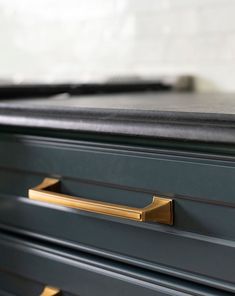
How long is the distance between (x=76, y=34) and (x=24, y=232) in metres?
0.71

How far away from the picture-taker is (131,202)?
643 millimetres

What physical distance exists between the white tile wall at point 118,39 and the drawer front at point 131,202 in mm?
550

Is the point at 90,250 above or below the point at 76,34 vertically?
below

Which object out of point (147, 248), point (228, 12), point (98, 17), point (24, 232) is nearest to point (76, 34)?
point (98, 17)

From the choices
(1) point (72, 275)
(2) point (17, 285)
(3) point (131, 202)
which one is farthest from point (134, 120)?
(2) point (17, 285)

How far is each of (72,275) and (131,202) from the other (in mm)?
158

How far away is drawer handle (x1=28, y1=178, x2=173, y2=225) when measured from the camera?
1.95 feet

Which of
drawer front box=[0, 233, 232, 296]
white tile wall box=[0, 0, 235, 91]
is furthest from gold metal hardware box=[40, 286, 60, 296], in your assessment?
white tile wall box=[0, 0, 235, 91]

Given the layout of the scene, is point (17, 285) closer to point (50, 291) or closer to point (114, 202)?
point (50, 291)

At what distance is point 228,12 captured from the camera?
42.8 inches

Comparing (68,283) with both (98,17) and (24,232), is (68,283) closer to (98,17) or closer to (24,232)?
(24,232)

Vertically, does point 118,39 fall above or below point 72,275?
above

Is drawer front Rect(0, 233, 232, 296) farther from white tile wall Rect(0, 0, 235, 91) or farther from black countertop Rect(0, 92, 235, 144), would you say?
white tile wall Rect(0, 0, 235, 91)

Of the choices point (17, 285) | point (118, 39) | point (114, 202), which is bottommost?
→ point (17, 285)
